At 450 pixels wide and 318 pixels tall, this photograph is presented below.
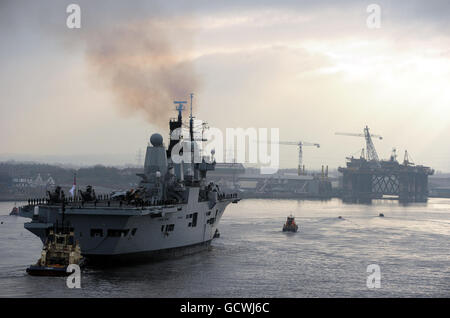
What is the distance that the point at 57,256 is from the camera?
2981 cm

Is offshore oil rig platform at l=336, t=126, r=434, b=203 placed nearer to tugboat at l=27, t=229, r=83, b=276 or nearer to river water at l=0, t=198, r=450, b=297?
river water at l=0, t=198, r=450, b=297

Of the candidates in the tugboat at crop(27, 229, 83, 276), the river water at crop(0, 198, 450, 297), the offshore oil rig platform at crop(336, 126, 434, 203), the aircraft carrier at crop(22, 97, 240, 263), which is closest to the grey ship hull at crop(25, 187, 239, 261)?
the aircraft carrier at crop(22, 97, 240, 263)

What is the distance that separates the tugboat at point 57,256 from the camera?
2925 centimetres

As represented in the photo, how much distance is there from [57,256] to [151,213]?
18.4 ft

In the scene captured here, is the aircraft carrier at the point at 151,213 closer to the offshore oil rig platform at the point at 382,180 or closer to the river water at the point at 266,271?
the river water at the point at 266,271

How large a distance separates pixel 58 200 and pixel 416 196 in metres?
160

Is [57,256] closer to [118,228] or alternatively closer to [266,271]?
[118,228]

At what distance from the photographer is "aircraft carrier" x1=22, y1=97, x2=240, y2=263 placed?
31562mm

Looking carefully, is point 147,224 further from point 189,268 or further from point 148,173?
point 148,173

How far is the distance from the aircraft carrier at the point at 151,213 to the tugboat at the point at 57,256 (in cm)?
109

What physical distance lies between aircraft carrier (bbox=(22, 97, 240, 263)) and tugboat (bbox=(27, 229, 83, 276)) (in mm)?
1089

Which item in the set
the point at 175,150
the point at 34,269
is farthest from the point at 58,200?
the point at 175,150

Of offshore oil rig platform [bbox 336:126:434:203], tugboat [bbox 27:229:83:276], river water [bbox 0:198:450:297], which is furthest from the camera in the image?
offshore oil rig platform [bbox 336:126:434:203]

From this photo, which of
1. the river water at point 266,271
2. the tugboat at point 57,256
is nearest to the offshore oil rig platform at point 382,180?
the river water at point 266,271
